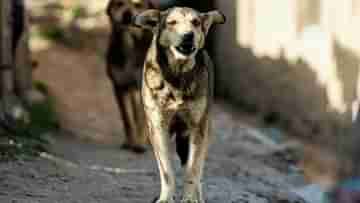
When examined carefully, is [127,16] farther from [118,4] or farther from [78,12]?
[78,12]

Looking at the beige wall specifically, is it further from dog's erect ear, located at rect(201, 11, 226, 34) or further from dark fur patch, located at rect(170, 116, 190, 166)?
dog's erect ear, located at rect(201, 11, 226, 34)

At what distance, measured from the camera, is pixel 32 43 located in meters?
13.4

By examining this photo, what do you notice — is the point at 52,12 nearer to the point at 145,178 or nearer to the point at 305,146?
the point at 305,146

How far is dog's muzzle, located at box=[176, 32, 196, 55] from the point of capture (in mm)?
5594

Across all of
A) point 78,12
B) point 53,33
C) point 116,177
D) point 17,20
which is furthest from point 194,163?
point 78,12

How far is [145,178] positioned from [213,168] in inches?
40.1

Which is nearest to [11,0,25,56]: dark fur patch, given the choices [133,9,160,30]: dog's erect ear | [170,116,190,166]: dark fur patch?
[170,116,190,166]: dark fur patch

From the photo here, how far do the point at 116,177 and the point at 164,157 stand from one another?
1.45 metres

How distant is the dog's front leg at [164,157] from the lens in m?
5.86

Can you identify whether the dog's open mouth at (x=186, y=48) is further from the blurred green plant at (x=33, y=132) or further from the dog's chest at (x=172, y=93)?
the blurred green plant at (x=33, y=132)

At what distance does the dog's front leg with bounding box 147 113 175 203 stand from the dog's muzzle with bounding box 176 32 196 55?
0.49 m

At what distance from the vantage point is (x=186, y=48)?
5.63 metres

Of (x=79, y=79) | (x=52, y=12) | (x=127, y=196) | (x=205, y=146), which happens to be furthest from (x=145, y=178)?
(x=52, y=12)

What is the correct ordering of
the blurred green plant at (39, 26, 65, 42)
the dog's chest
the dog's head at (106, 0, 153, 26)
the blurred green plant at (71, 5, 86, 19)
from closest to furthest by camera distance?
the dog's chest, the dog's head at (106, 0, 153, 26), the blurred green plant at (39, 26, 65, 42), the blurred green plant at (71, 5, 86, 19)
